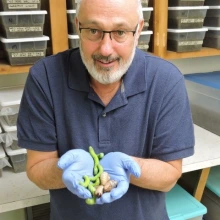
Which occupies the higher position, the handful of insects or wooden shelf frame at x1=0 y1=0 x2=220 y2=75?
wooden shelf frame at x1=0 y1=0 x2=220 y2=75

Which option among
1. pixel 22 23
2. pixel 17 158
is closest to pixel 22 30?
pixel 22 23

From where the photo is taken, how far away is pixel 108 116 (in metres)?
0.84

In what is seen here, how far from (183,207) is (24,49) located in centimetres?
92

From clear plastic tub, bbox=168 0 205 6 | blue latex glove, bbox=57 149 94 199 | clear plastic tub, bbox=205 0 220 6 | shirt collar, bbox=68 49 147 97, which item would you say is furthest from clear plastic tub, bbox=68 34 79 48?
clear plastic tub, bbox=205 0 220 6

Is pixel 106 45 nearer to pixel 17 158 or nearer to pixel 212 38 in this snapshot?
pixel 17 158

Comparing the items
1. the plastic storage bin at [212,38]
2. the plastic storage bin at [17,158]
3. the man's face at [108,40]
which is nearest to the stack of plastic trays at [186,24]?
the plastic storage bin at [212,38]

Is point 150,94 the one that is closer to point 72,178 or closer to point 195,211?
point 72,178

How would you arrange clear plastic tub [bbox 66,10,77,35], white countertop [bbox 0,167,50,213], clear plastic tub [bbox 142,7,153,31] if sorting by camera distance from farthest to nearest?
A: clear plastic tub [bbox 142,7,153,31], clear plastic tub [bbox 66,10,77,35], white countertop [bbox 0,167,50,213]

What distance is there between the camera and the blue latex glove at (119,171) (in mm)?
675

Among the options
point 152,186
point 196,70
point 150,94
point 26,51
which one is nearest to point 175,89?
point 150,94

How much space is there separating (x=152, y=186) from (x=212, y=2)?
1.12 meters

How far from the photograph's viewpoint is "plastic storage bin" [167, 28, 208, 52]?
1.46 meters

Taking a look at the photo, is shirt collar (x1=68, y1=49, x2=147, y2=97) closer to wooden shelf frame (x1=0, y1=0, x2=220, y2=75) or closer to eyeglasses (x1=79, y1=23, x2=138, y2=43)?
eyeglasses (x1=79, y1=23, x2=138, y2=43)

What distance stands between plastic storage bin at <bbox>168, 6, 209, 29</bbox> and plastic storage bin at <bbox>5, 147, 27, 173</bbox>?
89 centimetres
